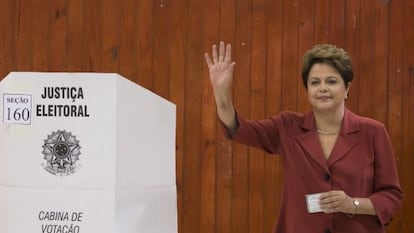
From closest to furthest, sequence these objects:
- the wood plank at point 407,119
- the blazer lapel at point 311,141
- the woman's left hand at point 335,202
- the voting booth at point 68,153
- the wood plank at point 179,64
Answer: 1. the voting booth at point 68,153
2. the woman's left hand at point 335,202
3. the blazer lapel at point 311,141
4. the wood plank at point 407,119
5. the wood plank at point 179,64

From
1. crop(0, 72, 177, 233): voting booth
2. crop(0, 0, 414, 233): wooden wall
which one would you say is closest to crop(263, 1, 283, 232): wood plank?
crop(0, 0, 414, 233): wooden wall

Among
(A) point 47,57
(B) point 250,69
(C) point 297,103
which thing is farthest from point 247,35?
(A) point 47,57

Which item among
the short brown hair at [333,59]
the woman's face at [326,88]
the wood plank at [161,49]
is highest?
the wood plank at [161,49]

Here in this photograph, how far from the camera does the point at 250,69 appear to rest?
276 cm

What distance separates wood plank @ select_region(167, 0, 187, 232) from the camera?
2.79 metres

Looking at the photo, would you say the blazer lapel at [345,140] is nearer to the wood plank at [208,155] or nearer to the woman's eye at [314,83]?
the woman's eye at [314,83]

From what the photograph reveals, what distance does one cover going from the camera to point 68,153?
138cm

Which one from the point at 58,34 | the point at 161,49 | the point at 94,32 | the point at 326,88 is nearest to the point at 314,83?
the point at 326,88

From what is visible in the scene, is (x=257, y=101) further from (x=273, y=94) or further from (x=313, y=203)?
(x=313, y=203)

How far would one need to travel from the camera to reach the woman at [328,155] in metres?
1.70

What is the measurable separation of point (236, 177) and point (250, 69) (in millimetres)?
545

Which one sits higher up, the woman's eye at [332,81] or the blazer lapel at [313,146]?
the woman's eye at [332,81]

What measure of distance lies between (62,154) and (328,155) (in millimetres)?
824

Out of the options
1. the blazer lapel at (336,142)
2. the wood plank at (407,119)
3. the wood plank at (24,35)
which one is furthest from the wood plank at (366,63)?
the wood plank at (24,35)
